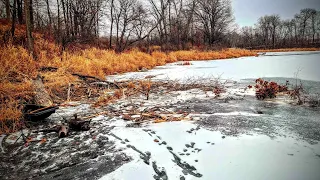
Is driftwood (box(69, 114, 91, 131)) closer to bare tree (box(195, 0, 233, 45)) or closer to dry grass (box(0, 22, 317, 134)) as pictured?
dry grass (box(0, 22, 317, 134))

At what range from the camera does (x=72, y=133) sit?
2.79 metres

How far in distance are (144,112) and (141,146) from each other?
125cm

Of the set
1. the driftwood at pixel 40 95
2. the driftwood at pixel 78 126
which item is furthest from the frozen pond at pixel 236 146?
the driftwood at pixel 40 95

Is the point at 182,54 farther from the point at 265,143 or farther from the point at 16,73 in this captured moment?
the point at 265,143

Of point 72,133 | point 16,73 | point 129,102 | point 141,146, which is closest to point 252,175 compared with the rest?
point 141,146

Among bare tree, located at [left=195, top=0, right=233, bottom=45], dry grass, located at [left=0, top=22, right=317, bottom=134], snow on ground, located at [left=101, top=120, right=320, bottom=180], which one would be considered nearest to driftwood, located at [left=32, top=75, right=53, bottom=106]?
dry grass, located at [left=0, top=22, right=317, bottom=134]

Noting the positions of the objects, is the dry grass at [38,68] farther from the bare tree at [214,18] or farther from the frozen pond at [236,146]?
the bare tree at [214,18]

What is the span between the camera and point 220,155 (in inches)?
81.4

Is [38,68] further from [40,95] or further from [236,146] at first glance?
[236,146]

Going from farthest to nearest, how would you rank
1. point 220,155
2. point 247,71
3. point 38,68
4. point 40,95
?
point 247,71, point 38,68, point 40,95, point 220,155

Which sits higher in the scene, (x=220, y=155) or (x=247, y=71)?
(x=247, y=71)

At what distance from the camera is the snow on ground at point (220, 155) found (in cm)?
177

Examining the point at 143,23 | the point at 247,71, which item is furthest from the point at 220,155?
the point at 143,23

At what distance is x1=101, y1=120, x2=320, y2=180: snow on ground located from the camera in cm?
177
